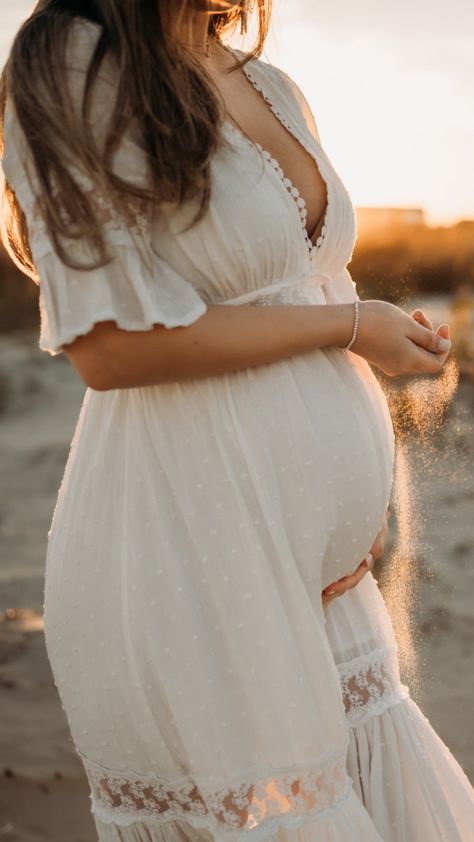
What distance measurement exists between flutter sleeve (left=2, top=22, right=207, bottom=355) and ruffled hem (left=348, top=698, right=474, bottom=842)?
82cm

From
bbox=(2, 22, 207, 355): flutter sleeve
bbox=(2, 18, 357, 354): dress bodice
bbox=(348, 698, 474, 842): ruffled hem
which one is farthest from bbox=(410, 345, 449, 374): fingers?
bbox=(348, 698, 474, 842): ruffled hem

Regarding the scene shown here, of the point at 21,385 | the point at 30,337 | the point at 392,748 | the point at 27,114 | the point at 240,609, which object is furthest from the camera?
the point at 30,337

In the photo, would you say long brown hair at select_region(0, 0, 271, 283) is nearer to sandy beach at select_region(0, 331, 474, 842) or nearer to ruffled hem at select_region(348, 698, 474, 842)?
ruffled hem at select_region(348, 698, 474, 842)

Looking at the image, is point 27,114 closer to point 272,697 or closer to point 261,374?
point 261,374

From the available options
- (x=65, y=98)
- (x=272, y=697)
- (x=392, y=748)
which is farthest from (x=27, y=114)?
(x=392, y=748)

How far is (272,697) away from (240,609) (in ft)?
0.44

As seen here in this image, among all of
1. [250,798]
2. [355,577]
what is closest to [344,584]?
[355,577]

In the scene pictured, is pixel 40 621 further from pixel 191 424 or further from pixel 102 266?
pixel 102 266

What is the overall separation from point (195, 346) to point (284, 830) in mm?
700

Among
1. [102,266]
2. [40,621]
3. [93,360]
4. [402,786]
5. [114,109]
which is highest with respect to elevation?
[114,109]

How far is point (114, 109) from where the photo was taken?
1491 mm

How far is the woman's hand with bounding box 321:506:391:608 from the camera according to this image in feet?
5.76

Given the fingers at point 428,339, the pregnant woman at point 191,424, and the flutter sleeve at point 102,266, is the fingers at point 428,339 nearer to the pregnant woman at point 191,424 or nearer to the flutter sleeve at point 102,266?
the pregnant woman at point 191,424

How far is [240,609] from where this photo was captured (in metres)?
1.60
